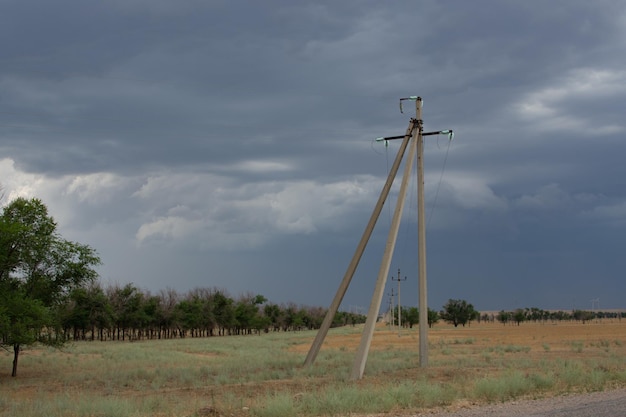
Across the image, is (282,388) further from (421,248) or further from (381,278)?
(421,248)

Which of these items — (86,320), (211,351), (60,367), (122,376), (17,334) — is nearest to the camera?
(17,334)

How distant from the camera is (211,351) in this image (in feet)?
155

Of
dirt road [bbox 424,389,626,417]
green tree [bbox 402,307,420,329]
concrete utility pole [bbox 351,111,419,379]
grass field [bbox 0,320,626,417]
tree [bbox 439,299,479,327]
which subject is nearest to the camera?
dirt road [bbox 424,389,626,417]

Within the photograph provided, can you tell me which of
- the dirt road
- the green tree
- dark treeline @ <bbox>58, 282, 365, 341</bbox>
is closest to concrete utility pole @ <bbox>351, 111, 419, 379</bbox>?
the dirt road

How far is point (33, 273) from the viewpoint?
88.5ft

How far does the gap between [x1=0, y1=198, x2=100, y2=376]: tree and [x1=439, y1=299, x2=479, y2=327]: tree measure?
113188 mm

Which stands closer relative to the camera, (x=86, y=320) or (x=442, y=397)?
(x=442, y=397)

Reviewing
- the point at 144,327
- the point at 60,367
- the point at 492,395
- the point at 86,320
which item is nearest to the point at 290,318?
the point at 144,327

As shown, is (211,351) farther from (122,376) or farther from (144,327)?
(144,327)

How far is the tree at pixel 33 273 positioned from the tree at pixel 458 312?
4456 inches

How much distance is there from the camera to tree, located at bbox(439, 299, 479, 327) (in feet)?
436

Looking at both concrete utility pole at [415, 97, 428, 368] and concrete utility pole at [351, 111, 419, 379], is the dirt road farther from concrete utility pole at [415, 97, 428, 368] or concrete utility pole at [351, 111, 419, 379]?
concrete utility pole at [415, 97, 428, 368]

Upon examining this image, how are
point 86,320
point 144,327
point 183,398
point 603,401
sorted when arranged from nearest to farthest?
1. point 603,401
2. point 183,398
3. point 86,320
4. point 144,327

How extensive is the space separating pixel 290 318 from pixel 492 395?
4652 inches
